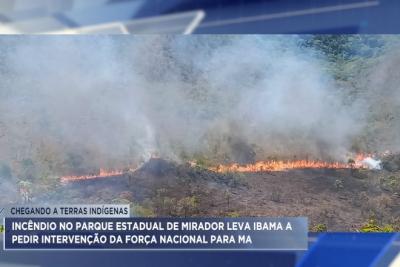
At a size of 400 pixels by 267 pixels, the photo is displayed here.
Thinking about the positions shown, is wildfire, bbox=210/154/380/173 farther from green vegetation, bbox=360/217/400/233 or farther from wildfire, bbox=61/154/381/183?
green vegetation, bbox=360/217/400/233

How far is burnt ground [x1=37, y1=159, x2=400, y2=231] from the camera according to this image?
5.60m

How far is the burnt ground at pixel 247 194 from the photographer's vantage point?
220 inches

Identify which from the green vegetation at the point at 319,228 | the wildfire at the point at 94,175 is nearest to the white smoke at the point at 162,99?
the wildfire at the point at 94,175

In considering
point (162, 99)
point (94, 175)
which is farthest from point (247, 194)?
point (94, 175)

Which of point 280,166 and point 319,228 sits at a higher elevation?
point 280,166

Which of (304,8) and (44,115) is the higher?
(304,8)

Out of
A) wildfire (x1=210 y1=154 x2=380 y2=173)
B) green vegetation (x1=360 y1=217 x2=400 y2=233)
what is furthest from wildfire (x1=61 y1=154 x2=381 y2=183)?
green vegetation (x1=360 y1=217 x2=400 y2=233)

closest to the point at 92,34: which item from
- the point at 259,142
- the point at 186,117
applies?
the point at 186,117

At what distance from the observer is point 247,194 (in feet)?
18.4

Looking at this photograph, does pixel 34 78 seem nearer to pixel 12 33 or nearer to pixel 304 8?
pixel 12 33

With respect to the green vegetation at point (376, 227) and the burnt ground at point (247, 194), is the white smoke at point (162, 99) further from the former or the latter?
the green vegetation at point (376, 227)

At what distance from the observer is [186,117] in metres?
5.63

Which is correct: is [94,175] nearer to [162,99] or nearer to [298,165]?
[162,99]

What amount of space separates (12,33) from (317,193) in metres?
1.99
